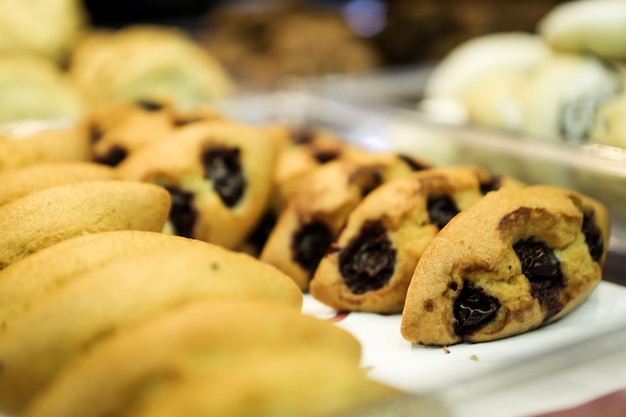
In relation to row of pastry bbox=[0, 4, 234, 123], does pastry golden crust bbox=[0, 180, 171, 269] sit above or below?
above

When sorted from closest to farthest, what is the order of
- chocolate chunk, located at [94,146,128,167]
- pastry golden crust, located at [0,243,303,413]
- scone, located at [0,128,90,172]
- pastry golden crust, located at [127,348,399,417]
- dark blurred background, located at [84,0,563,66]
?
pastry golden crust, located at [127,348,399,417] < pastry golden crust, located at [0,243,303,413] < scone, located at [0,128,90,172] < chocolate chunk, located at [94,146,128,167] < dark blurred background, located at [84,0,563,66]

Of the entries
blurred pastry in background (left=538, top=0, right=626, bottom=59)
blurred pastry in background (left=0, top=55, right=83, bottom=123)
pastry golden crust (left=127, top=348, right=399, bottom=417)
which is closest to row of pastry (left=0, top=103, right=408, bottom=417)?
pastry golden crust (left=127, top=348, right=399, bottom=417)

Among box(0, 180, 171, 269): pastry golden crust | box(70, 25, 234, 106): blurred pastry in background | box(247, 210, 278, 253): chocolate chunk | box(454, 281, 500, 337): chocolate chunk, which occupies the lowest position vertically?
box(70, 25, 234, 106): blurred pastry in background

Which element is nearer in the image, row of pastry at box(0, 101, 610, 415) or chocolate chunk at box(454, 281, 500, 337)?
row of pastry at box(0, 101, 610, 415)

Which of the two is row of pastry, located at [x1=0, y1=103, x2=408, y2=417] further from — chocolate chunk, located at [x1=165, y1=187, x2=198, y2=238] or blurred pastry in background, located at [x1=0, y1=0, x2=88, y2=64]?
blurred pastry in background, located at [x1=0, y1=0, x2=88, y2=64]

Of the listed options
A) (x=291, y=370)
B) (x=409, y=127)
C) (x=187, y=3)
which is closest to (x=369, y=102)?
(x=409, y=127)

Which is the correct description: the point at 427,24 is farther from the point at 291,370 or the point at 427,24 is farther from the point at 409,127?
the point at 291,370

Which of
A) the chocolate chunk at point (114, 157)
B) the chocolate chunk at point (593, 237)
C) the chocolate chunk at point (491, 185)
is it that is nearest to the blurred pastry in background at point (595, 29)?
the chocolate chunk at point (491, 185)

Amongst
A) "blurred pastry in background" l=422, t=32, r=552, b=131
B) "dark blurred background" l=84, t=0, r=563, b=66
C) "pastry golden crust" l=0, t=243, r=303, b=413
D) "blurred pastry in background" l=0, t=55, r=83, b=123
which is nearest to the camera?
"pastry golden crust" l=0, t=243, r=303, b=413
